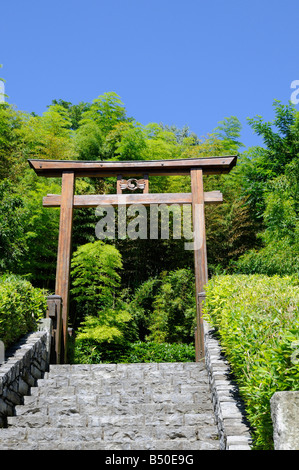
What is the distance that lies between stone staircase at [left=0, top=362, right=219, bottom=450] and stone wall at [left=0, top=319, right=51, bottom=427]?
91 millimetres

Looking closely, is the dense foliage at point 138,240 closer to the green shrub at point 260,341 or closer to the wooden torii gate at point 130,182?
the green shrub at point 260,341

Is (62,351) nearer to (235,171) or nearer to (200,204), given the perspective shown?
(200,204)

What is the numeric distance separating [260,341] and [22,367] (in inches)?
95.5

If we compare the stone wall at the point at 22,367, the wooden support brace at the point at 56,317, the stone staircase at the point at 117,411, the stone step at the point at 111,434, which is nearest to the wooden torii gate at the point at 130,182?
the wooden support brace at the point at 56,317

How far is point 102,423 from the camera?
3588 mm

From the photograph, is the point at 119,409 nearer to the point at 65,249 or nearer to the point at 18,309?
the point at 18,309

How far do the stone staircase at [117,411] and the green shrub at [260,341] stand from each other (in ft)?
2.11

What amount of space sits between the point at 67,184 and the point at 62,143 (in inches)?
266

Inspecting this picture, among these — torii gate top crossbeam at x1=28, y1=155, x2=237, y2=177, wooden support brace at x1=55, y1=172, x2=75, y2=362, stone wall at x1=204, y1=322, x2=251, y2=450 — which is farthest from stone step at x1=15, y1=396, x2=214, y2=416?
torii gate top crossbeam at x1=28, y1=155, x2=237, y2=177

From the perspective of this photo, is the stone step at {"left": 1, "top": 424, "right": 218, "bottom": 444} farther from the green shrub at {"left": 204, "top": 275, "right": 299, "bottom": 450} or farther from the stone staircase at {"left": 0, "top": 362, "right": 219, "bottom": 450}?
the green shrub at {"left": 204, "top": 275, "right": 299, "bottom": 450}

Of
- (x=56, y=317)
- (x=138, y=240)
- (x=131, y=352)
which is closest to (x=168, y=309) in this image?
(x=131, y=352)

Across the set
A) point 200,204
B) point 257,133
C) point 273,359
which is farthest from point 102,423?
point 257,133

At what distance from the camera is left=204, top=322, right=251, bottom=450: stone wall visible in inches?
101

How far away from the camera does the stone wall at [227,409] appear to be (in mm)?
2567
